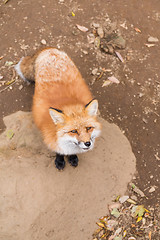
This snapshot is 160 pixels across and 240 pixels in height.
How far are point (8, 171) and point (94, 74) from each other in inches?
110

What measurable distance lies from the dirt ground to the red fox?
111cm

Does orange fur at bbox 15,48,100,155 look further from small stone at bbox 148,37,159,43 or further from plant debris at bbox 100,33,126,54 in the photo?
small stone at bbox 148,37,159,43

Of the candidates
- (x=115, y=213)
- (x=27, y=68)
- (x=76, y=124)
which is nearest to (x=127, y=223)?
(x=115, y=213)

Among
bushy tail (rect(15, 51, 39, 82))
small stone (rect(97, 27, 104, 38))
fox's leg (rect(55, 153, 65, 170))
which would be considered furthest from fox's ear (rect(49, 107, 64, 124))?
small stone (rect(97, 27, 104, 38))

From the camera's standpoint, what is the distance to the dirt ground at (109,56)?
4297 mm

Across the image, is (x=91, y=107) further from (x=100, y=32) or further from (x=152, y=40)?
(x=152, y=40)

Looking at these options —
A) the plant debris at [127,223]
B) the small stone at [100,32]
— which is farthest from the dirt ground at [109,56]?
the plant debris at [127,223]

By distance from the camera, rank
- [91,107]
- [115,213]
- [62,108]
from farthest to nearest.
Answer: [115,213] → [62,108] → [91,107]

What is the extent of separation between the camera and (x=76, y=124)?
2.58 meters

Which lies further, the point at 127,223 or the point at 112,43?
the point at 112,43

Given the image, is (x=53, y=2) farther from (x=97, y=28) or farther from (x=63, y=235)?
(x=63, y=235)

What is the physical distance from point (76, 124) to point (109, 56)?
9.82 ft

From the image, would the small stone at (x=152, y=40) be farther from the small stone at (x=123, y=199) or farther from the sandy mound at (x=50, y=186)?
the small stone at (x=123, y=199)

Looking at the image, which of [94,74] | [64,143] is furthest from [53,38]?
[64,143]
